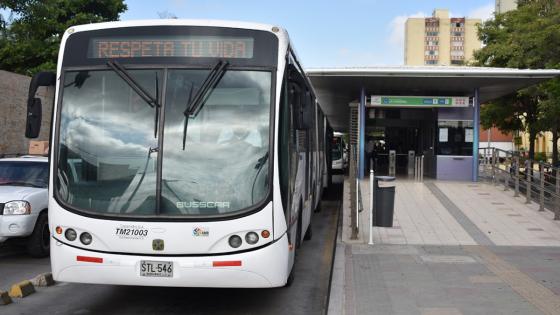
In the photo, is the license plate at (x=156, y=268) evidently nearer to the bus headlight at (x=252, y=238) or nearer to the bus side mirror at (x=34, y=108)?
the bus headlight at (x=252, y=238)

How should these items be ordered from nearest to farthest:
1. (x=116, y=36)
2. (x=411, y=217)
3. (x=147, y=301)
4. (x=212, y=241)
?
(x=212, y=241) → (x=116, y=36) → (x=147, y=301) → (x=411, y=217)

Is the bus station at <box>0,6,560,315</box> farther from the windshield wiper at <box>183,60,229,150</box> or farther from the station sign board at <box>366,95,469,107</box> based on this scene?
the station sign board at <box>366,95,469,107</box>

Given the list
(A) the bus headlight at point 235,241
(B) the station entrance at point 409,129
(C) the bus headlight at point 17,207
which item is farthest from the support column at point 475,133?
(A) the bus headlight at point 235,241

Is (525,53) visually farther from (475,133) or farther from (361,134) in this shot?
(361,134)

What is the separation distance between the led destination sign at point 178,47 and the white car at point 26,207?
4049 mm

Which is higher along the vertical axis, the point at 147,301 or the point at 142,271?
the point at 142,271

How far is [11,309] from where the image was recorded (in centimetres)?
670

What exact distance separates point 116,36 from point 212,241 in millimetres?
2345

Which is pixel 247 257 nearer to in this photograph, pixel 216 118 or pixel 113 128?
pixel 216 118

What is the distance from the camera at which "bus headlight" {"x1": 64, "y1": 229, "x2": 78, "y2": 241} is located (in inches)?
237

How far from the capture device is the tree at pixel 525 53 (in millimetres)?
22984

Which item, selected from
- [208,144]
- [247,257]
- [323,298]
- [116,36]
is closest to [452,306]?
[323,298]

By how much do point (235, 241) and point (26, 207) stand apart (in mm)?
4884

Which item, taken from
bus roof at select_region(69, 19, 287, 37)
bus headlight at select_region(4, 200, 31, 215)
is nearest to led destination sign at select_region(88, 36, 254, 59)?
bus roof at select_region(69, 19, 287, 37)
